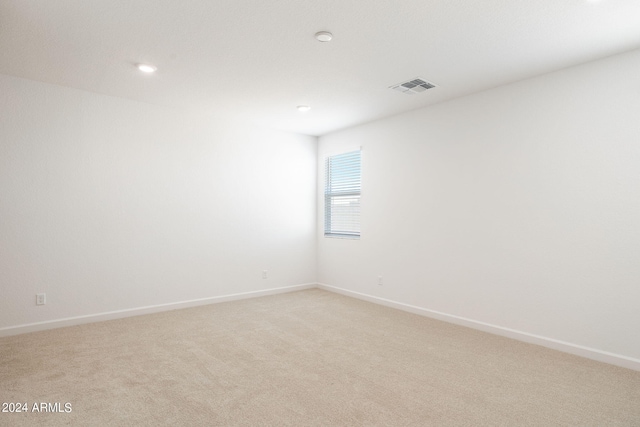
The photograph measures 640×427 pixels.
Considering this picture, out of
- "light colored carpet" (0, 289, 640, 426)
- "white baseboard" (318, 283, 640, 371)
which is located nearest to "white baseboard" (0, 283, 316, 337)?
"light colored carpet" (0, 289, 640, 426)

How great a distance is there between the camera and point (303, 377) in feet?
8.25

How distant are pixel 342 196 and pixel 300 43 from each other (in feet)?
9.78

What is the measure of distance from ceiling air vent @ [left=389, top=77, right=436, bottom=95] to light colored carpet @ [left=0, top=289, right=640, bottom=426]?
255cm

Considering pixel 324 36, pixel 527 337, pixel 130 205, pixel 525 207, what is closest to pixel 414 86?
pixel 324 36

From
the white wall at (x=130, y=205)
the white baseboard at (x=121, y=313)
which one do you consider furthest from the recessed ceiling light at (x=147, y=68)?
the white baseboard at (x=121, y=313)

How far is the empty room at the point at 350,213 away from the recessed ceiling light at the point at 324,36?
2.4 inches

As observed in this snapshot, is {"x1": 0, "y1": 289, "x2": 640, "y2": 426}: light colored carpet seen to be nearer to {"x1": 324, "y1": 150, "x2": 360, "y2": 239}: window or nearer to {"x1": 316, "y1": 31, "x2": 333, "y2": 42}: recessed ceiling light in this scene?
{"x1": 324, "y1": 150, "x2": 360, "y2": 239}: window

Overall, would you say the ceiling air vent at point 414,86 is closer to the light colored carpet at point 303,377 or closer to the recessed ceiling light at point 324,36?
the recessed ceiling light at point 324,36

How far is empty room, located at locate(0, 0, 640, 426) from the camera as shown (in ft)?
7.52

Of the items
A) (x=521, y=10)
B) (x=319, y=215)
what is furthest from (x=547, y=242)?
(x=319, y=215)

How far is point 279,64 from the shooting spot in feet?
10.2

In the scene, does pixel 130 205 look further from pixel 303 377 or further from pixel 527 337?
pixel 527 337

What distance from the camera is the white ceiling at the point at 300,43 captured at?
229 centimetres

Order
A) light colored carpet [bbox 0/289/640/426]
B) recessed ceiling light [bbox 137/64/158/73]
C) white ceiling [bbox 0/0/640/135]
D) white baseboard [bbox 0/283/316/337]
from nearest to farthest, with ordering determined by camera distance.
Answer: light colored carpet [bbox 0/289/640/426] < white ceiling [bbox 0/0/640/135] < recessed ceiling light [bbox 137/64/158/73] < white baseboard [bbox 0/283/316/337]
